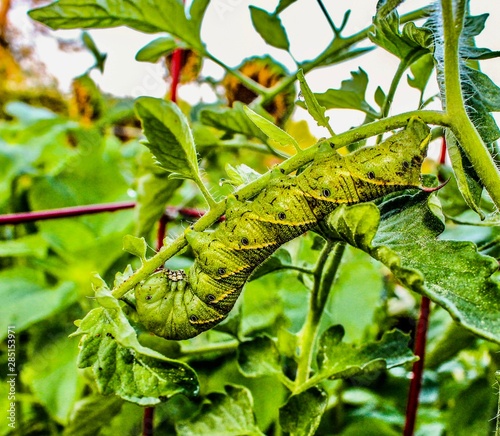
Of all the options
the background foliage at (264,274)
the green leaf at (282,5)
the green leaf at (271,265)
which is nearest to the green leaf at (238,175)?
the background foliage at (264,274)

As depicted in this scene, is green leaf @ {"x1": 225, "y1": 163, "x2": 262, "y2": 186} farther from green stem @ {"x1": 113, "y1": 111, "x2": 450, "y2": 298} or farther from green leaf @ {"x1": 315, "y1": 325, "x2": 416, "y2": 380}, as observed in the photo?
green leaf @ {"x1": 315, "y1": 325, "x2": 416, "y2": 380}

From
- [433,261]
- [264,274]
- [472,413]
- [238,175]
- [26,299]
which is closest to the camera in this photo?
[433,261]

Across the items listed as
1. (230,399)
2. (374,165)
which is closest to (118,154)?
(230,399)

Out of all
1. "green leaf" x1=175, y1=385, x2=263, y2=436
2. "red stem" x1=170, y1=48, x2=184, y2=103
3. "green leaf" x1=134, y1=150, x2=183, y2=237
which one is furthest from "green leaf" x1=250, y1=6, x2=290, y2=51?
"green leaf" x1=175, y1=385, x2=263, y2=436

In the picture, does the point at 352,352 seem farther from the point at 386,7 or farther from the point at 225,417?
the point at 386,7

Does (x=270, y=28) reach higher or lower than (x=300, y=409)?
higher

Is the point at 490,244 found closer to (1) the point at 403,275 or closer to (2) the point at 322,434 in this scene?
(1) the point at 403,275

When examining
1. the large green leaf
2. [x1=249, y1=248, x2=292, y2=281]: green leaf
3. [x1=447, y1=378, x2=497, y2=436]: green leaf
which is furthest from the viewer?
[x1=447, y1=378, x2=497, y2=436]: green leaf

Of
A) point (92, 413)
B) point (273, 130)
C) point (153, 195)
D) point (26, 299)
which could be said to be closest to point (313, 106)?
point (273, 130)
